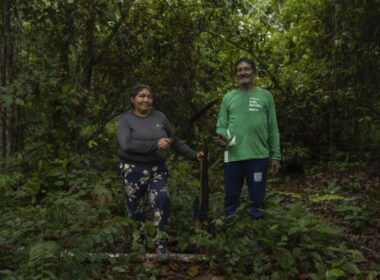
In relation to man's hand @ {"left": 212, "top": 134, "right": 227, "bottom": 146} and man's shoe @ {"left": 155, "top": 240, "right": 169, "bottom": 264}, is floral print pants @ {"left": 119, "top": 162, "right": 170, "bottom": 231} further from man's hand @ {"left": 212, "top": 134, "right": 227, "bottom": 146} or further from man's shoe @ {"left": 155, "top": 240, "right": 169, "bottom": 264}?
man's hand @ {"left": 212, "top": 134, "right": 227, "bottom": 146}

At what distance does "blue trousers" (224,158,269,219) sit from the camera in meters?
4.37

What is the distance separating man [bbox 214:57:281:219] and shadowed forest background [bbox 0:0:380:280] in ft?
1.10

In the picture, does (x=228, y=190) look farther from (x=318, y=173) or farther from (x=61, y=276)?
(x=318, y=173)

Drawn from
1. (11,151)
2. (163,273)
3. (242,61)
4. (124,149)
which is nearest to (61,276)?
(163,273)

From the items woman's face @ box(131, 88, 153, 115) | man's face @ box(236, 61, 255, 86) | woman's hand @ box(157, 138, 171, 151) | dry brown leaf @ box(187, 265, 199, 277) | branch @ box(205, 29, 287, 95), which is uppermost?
branch @ box(205, 29, 287, 95)

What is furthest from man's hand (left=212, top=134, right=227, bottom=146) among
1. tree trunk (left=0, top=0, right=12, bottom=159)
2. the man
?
tree trunk (left=0, top=0, right=12, bottom=159)

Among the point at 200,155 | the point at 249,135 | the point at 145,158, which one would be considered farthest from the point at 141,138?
the point at 249,135

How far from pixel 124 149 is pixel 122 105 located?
390 cm

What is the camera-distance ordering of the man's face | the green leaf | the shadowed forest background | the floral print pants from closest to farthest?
the green leaf → the shadowed forest background → the floral print pants → the man's face

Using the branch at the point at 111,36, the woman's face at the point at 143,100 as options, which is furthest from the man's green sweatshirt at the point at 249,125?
the branch at the point at 111,36

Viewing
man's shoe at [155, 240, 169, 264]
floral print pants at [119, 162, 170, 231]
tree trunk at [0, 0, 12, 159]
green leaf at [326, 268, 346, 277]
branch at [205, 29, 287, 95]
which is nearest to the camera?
green leaf at [326, 268, 346, 277]

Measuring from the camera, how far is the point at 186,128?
172 inches

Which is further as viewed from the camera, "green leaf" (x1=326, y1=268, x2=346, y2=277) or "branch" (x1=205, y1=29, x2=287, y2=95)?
"branch" (x1=205, y1=29, x2=287, y2=95)

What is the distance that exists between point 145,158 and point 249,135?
3.70 ft
